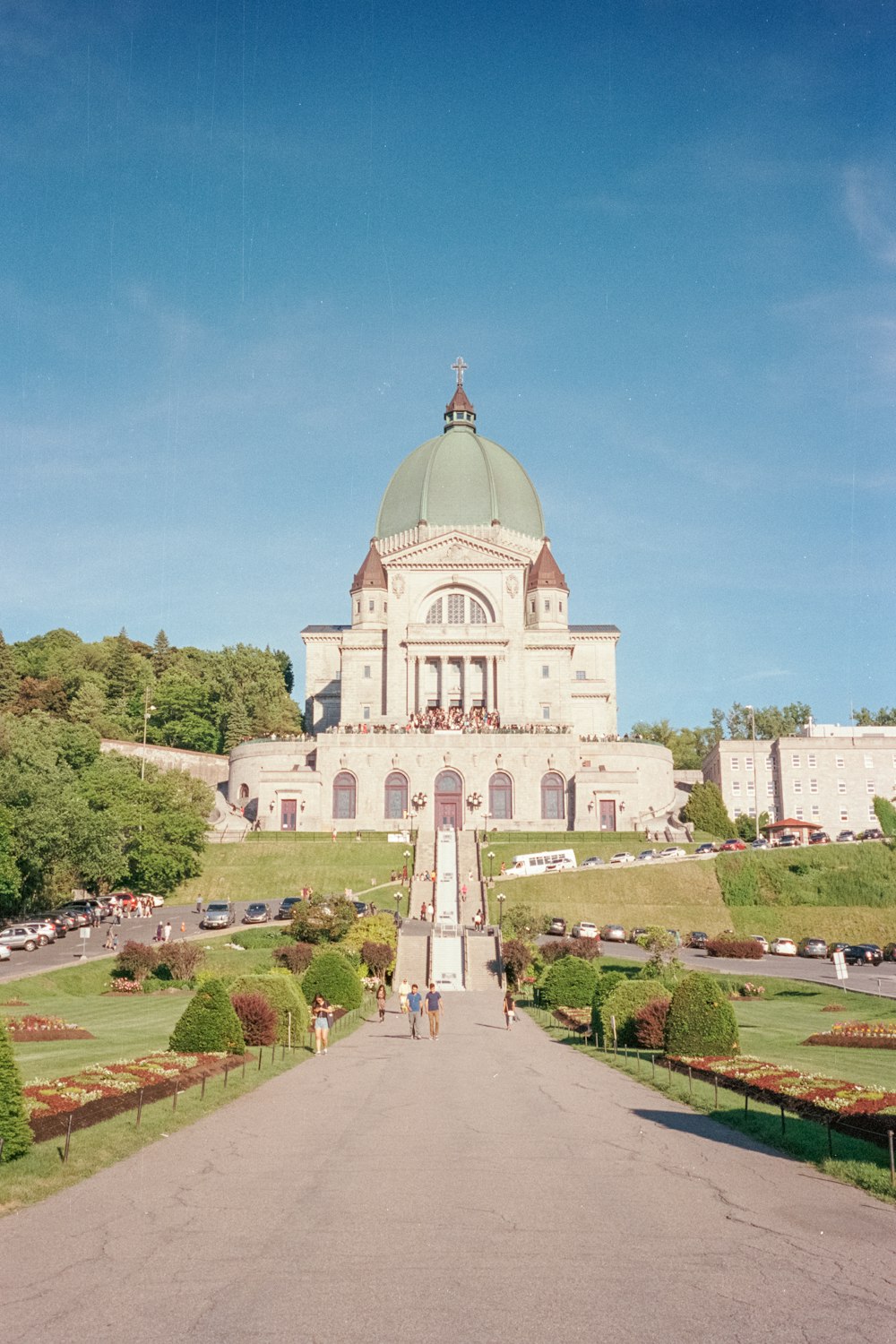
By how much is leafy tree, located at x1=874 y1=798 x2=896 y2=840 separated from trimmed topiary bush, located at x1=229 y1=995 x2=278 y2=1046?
68764 mm

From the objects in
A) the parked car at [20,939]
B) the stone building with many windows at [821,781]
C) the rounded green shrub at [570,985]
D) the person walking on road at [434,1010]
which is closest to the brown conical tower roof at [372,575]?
the stone building with many windows at [821,781]

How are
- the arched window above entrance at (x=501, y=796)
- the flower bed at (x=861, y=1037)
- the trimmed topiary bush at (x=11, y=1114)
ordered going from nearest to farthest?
the trimmed topiary bush at (x=11, y=1114), the flower bed at (x=861, y=1037), the arched window above entrance at (x=501, y=796)

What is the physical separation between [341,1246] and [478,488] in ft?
303

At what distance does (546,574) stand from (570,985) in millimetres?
62911

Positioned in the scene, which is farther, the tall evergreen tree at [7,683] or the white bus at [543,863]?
the tall evergreen tree at [7,683]

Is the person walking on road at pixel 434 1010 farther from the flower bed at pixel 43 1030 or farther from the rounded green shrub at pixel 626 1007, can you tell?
the flower bed at pixel 43 1030

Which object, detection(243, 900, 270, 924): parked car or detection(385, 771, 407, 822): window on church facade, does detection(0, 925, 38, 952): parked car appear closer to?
detection(243, 900, 270, 924): parked car

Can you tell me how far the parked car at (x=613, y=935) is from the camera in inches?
2270

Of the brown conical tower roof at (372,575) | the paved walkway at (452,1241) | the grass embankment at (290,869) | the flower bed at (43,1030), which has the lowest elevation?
the flower bed at (43,1030)

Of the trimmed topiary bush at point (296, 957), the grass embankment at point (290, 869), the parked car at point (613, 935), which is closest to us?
the trimmed topiary bush at point (296, 957)

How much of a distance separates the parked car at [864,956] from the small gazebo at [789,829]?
105 ft

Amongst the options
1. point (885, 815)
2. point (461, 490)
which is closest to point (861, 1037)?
point (885, 815)

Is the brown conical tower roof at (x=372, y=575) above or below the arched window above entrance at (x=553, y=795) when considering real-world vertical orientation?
above

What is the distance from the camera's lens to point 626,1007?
28922mm
